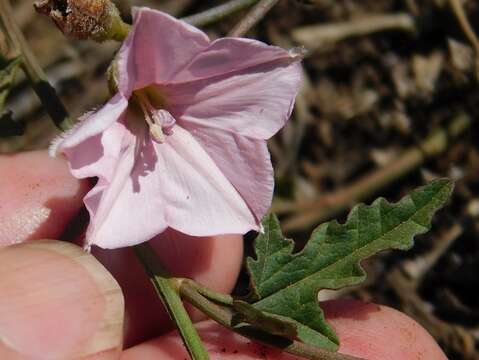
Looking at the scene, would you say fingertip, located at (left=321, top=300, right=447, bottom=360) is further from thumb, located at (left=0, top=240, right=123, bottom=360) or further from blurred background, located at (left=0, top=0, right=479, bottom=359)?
blurred background, located at (left=0, top=0, right=479, bottom=359)

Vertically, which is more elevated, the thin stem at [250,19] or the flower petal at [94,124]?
the flower petal at [94,124]

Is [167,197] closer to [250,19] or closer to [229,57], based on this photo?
[229,57]

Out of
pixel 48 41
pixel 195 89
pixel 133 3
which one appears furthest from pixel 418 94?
A: pixel 195 89

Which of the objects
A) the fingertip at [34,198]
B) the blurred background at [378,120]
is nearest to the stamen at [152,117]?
the fingertip at [34,198]

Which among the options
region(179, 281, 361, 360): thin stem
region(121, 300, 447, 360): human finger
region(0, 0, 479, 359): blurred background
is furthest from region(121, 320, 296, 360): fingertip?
region(0, 0, 479, 359): blurred background

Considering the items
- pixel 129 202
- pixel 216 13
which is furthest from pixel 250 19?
pixel 129 202

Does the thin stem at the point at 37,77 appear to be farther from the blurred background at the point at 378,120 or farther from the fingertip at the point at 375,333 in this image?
the blurred background at the point at 378,120
